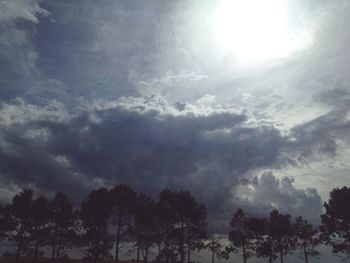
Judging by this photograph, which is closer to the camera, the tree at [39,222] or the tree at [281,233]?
the tree at [39,222]

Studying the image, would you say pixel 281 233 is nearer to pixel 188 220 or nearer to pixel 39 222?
pixel 188 220

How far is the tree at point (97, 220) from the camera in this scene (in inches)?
2319

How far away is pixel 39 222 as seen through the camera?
199 ft

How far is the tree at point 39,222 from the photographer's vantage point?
59656 millimetres

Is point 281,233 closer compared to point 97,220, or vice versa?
point 97,220

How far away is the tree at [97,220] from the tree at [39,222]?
6360 mm

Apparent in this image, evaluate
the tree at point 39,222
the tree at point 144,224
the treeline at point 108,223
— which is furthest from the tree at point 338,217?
the tree at point 39,222

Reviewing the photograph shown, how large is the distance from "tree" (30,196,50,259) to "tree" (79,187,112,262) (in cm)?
636

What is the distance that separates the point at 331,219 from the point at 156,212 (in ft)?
97.3

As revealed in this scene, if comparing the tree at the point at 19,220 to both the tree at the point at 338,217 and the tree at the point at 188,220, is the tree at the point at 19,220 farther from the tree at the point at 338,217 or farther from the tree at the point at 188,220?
the tree at the point at 338,217

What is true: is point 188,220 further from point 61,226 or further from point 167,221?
point 61,226

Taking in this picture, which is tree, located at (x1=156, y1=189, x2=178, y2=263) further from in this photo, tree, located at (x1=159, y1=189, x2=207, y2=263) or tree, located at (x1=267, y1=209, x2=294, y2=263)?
tree, located at (x1=267, y1=209, x2=294, y2=263)

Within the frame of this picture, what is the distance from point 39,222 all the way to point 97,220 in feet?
34.7

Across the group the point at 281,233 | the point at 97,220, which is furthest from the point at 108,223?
the point at 281,233
